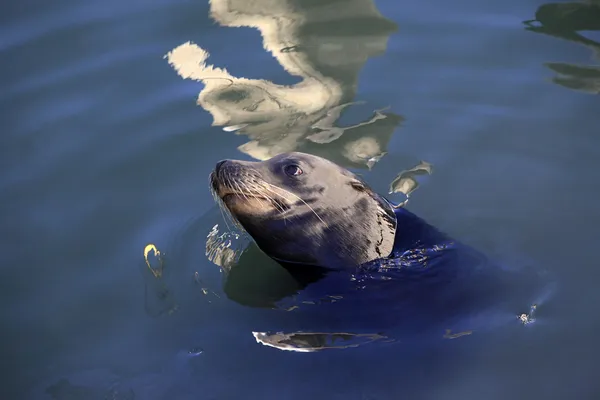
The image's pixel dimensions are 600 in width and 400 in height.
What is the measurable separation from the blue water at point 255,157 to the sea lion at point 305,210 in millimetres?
413

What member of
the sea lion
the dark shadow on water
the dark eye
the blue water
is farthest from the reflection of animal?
the dark shadow on water

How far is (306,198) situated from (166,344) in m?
1.18

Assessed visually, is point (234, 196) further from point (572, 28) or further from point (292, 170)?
point (572, 28)

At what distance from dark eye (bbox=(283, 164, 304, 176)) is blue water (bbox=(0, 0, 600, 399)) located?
33.1 inches

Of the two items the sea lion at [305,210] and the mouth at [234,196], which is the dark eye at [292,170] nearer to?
the sea lion at [305,210]

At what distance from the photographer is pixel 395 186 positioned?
6.15 m

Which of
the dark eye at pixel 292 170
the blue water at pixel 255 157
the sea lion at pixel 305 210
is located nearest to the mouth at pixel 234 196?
the sea lion at pixel 305 210

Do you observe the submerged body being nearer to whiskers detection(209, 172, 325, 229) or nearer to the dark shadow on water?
whiskers detection(209, 172, 325, 229)

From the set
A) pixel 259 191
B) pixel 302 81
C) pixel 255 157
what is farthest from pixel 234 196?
pixel 302 81

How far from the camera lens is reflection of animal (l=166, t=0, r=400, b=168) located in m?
6.59

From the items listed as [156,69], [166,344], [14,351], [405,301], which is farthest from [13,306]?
[156,69]

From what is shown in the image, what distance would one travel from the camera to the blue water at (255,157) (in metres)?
4.71

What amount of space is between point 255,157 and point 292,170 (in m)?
1.35

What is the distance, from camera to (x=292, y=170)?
5.11 meters
